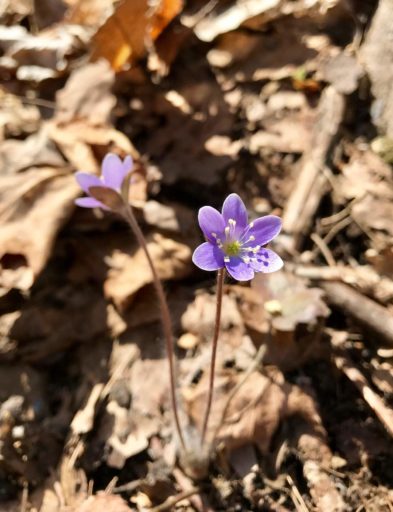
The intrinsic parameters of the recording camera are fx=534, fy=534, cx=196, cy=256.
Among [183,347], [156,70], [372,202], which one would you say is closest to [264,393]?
[183,347]

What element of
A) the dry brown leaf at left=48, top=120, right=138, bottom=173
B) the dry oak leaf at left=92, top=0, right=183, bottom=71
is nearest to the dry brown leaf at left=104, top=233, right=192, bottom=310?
the dry brown leaf at left=48, top=120, right=138, bottom=173

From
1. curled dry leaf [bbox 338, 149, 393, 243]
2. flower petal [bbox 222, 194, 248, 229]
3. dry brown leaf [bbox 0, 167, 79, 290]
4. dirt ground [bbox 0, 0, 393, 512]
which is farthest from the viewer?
curled dry leaf [bbox 338, 149, 393, 243]

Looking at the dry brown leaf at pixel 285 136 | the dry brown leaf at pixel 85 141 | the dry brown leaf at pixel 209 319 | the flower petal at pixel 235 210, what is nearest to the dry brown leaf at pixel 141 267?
the dry brown leaf at pixel 209 319

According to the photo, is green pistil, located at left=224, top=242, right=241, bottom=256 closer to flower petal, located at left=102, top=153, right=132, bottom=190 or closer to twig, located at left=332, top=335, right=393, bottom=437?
flower petal, located at left=102, top=153, right=132, bottom=190

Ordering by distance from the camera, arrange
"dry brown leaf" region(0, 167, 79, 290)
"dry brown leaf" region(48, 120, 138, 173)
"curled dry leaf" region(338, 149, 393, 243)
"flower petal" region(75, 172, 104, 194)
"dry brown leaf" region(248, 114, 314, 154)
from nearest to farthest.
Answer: "flower petal" region(75, 172, 104, 194) → "dry brown leaf" region(0, 167, 79, 290) → "curled dry leaf" region(338, 149, 393, 243) → "dry brown leaf" region(48, 120, 138, 173) → "dry brown leaf" region(248, 114, 314, 154)

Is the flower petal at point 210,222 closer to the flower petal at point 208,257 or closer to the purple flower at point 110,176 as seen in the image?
the flower petal at point 208,257

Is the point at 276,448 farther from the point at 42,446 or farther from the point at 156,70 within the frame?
the point at 156,70
